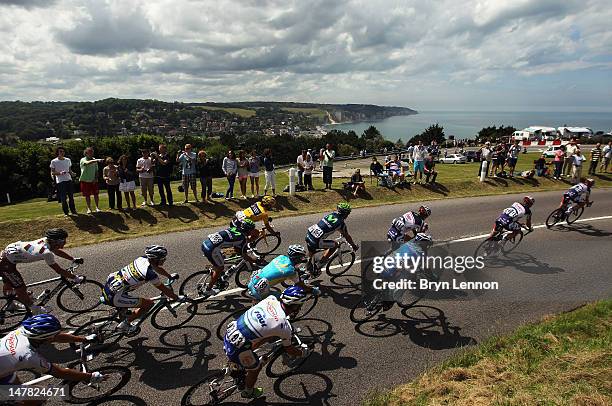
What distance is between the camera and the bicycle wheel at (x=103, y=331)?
6566mm

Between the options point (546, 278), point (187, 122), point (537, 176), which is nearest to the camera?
point (546, 278)

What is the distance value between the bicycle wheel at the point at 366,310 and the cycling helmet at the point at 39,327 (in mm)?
5388

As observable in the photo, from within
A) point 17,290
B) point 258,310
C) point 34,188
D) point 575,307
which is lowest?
point 34,188

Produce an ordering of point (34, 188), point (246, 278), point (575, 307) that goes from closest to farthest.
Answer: point (575, 307)
point (246, 278)
point (34, 188)

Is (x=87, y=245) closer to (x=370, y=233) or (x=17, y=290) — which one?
(x=17, y=290)

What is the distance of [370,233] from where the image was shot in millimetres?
13258

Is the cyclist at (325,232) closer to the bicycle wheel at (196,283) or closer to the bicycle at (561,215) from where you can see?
the bicycle wheel at (196,283)

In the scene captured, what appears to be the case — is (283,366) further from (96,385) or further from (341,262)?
(341,262)

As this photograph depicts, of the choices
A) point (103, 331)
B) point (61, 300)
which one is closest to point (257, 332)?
point (103, 331)

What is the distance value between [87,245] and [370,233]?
944cm

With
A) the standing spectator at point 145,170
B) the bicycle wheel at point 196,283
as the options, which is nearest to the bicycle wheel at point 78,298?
the bicycle wheel at point 196,283

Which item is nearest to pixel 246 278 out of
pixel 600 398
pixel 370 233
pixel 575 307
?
pixel 370 233

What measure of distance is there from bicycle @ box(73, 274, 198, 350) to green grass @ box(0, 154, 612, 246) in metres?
5.47

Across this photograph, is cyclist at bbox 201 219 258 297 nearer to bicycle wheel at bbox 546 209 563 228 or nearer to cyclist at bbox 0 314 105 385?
cyclist at bbox 0 314 105 385
